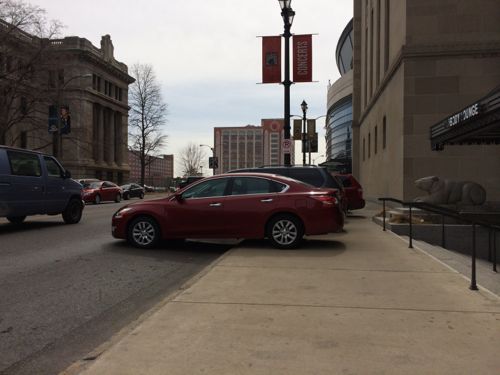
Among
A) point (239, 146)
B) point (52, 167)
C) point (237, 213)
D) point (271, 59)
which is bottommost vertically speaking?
point (237, 213)

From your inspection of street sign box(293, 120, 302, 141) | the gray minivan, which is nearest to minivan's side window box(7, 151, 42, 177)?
the gray minivan

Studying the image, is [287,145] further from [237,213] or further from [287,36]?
[237,213]

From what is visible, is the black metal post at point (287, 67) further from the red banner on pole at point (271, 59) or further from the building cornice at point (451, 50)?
the building cornice at point (451, 50)

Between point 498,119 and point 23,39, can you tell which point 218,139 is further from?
point 498,119

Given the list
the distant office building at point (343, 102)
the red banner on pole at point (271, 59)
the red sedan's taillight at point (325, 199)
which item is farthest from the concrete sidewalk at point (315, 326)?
the distant office building at point (343, 102)

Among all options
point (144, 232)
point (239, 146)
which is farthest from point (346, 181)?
point (239, 146)

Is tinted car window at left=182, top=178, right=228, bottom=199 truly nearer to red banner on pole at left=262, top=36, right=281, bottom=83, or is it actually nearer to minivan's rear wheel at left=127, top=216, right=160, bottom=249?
minivan's rear wheel at left=127, top=216, right=160, bottom=249

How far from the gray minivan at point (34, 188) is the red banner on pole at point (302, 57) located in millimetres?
8553

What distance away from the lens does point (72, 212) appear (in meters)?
15.4

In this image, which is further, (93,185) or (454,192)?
(93,185)

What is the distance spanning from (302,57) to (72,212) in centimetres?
940

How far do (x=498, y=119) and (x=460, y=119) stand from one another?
222 cm

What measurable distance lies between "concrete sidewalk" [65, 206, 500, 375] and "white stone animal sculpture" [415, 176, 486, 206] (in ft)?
21.7

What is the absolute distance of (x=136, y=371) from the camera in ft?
11.9
